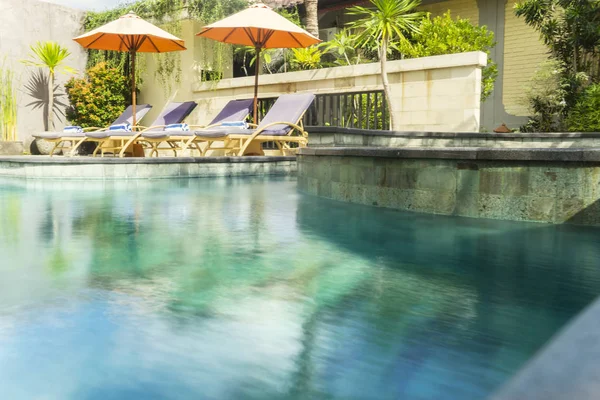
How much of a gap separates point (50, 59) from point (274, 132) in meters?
7.41

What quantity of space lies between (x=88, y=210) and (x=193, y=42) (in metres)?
9.26

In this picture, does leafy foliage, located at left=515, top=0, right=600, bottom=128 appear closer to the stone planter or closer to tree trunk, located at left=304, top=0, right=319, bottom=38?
tree trunk, located at left=304, top=0, right=319, bottom=38

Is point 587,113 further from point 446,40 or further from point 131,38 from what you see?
point 131,38

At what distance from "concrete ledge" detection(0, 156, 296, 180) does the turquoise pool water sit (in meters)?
3.17

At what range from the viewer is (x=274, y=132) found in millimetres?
8203

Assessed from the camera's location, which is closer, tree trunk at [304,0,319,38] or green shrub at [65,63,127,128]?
tree trunk at [304,0,319,38]

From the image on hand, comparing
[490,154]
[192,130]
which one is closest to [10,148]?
[192,130]

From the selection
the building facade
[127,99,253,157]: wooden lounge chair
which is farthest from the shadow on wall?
the building facade

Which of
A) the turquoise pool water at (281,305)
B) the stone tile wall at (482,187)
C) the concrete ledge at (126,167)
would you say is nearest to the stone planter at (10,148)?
the concrete ledge at (126,167)

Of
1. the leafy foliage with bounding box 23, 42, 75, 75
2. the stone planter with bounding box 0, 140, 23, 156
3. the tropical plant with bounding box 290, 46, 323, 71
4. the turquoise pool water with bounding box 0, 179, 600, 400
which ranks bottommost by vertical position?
the turquoise pool water with bounding box 0, 179, 600, 400

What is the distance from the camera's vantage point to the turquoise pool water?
1.34 m

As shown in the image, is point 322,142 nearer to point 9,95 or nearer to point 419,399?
A: point 419,399

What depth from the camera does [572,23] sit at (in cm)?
1126

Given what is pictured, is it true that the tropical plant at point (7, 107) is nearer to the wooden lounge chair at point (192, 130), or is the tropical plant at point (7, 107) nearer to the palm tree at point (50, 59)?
the palm tree at point (50, 59)
